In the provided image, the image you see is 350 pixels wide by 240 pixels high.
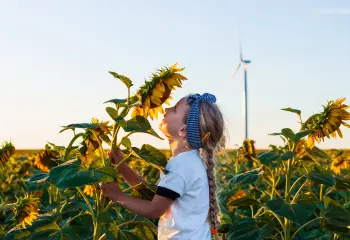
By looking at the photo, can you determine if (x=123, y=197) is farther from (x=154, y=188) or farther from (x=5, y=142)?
(x=5, y=142)

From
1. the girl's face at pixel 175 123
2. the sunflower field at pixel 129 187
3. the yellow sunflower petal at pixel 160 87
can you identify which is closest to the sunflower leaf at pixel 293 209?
the sunflower field at pixel 129 187

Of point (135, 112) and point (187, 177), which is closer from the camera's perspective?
point (135, 112)

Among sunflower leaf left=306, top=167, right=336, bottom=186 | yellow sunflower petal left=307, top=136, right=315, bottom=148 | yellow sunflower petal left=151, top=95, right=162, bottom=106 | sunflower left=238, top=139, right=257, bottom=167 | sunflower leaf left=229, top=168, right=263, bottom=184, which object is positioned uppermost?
yellow sunflower petal left=151, top=95, right=162, bottom=106

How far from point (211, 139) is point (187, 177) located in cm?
31

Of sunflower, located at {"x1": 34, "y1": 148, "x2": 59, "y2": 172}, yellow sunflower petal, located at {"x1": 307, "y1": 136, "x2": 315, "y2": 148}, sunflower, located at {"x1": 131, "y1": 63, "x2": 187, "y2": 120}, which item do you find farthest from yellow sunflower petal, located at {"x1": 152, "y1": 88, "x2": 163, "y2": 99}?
sunflower, located at {"x1": 34, "y1": 148, "x2": 59, "y2": 172}

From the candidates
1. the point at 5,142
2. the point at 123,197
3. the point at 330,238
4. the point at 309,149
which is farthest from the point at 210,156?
the point at 330,238

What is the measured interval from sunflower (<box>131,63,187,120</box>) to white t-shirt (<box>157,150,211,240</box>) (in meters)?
0.30

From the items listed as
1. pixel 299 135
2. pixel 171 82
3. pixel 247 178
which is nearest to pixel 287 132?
pixel 299 135

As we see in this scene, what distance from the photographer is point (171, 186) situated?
2932 millimetres

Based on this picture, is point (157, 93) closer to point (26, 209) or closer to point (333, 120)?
point (26, 209)

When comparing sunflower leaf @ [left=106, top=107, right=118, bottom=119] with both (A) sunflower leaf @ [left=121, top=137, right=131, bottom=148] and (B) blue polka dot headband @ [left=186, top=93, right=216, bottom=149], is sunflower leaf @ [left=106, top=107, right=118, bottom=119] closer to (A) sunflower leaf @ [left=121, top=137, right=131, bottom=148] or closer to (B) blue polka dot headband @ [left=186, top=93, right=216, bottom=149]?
(A) sunflower leaf @ [left=121, top=137, right=131, bottom=148]

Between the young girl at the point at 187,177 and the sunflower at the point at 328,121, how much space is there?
79 cm

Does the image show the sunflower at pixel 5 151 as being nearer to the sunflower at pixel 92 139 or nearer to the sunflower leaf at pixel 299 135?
the sunflower at pixel 92 139

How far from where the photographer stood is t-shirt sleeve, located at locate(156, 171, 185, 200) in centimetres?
292
